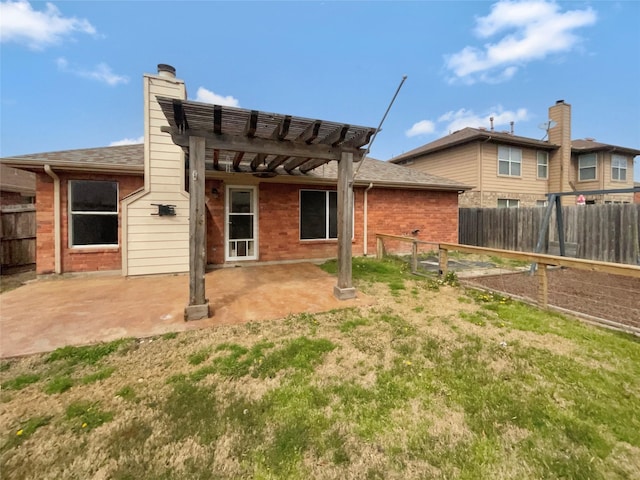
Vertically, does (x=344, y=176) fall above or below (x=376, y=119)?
below

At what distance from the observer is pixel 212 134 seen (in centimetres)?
408

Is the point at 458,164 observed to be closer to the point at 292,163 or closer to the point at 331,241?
the point at 331,241

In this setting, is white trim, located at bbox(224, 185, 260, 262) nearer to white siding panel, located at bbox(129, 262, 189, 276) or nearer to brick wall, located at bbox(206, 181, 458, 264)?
brick wall, located at bbox(206, 181, 458, 264)

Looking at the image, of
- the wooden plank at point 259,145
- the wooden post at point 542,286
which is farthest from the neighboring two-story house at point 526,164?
the wooden plank at point 259,145

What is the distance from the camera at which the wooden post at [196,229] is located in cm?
393

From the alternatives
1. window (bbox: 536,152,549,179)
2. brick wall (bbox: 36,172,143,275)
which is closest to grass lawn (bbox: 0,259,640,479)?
brick wall (bbox: 36,172,143,275)

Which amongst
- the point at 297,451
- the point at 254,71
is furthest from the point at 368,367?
the point at 254,71

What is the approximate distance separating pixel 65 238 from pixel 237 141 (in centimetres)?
554

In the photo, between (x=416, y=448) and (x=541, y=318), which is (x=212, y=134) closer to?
(x=416, y=448)

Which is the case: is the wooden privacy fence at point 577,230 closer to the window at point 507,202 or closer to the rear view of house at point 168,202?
the window at point 507,202

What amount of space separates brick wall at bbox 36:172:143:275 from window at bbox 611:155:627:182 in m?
24.5

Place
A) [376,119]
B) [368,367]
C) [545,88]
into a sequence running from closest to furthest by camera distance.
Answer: [368,367] < [376,119] < [545,88]

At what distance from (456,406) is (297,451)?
4.53 ft

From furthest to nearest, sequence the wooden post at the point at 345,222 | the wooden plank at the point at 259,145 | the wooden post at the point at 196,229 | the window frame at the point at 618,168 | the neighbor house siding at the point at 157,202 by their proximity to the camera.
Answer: the window frame at the point at 618,168
the neighbor house siding at the point at 157,202
the wooden post at the point at 345,222
the wooden plank at the point at 259,145
the wooden post at the point at 196,229
